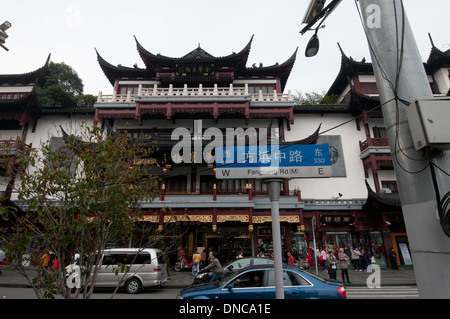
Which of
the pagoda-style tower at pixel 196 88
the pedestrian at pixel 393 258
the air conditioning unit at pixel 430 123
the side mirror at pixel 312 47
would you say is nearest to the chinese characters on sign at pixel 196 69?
the pagoda-style tower at pixel 196 88

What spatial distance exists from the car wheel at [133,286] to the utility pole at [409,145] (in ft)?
34.2

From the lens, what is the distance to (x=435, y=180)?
81.8 inches

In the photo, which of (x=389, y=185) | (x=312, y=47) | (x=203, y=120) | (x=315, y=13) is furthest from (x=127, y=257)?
(x=389, y=185)

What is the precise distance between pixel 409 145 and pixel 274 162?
1.26m

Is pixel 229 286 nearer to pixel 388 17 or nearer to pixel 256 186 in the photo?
pixel 388 17

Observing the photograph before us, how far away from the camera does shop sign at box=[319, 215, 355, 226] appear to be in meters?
17.9

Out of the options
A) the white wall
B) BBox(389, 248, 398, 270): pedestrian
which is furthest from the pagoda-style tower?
BBox(389, 248, 398, 270): pedestrian

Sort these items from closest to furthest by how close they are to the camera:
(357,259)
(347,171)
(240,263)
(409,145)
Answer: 1. (409,145)
2. (240,263)
3. (357,259)
4. (347,171)

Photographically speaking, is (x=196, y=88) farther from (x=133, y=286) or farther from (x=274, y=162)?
(x=274, y=162)

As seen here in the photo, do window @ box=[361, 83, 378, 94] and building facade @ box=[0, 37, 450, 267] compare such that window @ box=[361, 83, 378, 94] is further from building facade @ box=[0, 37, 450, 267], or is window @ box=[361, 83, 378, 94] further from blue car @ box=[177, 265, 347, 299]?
blue car @ box=[177, 265, 347, 299]

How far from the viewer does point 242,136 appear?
18.4 metres
